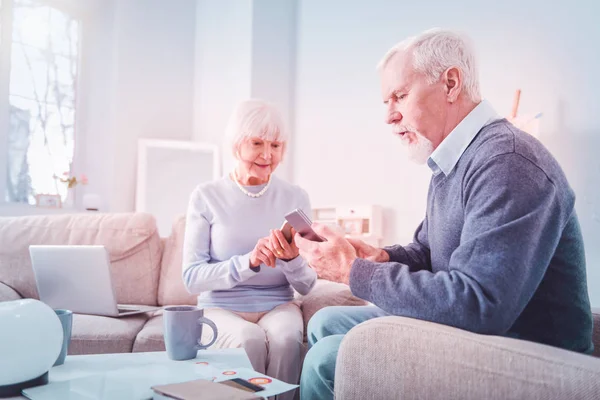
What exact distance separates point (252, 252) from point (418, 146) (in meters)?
0.70

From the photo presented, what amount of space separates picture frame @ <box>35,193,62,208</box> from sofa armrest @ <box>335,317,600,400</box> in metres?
4.11

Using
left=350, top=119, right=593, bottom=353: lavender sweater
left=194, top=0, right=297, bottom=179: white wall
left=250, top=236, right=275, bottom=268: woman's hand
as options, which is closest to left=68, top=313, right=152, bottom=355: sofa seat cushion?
left=250, top=236, right=275, bottom=268: woman's hand

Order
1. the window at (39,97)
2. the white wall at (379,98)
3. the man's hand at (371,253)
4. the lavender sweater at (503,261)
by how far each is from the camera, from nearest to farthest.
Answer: the lavender sweater at (503,261)
the man's hand at (371,253)
the white wall at (379,98)
the window at (39,97)

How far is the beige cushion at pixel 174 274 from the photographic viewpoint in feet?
7.41

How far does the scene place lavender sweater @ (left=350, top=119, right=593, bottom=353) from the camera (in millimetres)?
855

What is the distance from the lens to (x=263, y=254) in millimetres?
1653

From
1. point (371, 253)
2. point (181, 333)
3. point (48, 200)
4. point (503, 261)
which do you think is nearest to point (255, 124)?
point (371, 253)

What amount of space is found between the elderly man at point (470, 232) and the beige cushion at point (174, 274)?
1.21m

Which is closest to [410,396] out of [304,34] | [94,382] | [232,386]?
[232,386]

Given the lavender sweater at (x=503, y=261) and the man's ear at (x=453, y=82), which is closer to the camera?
the lavender sweater at (x=503, y=261)

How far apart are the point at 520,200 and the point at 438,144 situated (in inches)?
14.2

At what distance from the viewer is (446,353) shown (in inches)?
31.2

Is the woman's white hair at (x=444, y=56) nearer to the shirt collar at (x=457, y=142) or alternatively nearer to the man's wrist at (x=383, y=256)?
the shirt collar at (x=457, y=142)

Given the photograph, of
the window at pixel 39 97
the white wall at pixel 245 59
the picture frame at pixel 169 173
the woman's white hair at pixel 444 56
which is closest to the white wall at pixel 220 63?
the white wall at pixel 245 59
